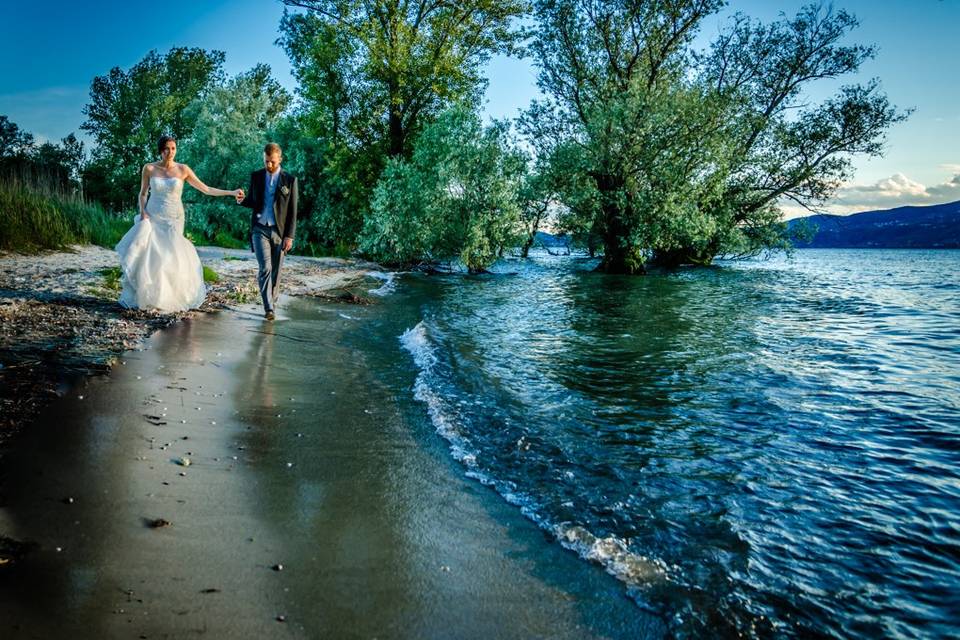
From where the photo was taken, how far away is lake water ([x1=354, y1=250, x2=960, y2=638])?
2898mm

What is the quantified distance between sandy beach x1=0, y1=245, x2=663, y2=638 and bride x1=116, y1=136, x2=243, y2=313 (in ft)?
13.8

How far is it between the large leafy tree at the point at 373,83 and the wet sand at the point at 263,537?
24200 mm

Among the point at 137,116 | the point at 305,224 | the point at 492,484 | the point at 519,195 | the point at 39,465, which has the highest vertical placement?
the point at 137,116

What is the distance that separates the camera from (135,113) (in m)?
53.7

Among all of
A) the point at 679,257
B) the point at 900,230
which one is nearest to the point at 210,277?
the point at 679,257

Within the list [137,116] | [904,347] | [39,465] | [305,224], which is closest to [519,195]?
[305,224]

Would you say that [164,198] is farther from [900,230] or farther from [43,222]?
[900,230]

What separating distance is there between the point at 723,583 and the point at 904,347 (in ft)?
31.0

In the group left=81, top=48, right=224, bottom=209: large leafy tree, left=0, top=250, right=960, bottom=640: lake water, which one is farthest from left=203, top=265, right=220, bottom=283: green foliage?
left=81, top=48, right=224, bottom=209: large leafy tree

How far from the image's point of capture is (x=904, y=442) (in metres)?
5.17

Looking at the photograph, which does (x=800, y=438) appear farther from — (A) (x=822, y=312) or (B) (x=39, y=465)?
(A) (x=822, y=312)

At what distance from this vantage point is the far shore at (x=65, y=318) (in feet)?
15.7

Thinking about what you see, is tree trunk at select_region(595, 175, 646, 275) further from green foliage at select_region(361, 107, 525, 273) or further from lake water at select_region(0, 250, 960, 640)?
lake water at select_region(0, 250, 960, 640)

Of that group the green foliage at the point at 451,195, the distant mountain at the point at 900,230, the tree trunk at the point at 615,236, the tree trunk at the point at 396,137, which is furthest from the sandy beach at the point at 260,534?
the distant mountain at the point at 900,230
